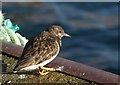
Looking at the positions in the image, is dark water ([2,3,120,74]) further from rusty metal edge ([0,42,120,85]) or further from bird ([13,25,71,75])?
bird ([13,25,71,75])

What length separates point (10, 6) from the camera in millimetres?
9977

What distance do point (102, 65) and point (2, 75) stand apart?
4.39m

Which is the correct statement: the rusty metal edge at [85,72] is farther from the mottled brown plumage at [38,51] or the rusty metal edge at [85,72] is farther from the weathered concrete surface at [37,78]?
the mottled brown plumage at [38,51]

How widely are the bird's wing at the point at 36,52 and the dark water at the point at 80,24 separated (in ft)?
13.9

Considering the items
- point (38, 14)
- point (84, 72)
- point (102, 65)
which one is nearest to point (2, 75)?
point (84, 72)

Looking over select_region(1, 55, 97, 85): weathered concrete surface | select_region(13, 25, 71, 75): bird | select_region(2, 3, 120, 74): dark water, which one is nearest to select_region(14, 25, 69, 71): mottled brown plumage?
select_region(13, 25, 71, 75): bird

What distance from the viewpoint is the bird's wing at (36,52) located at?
385 centimetres

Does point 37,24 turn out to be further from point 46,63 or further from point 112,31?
point 46,63

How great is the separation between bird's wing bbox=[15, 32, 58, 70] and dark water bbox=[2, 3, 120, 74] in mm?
4233

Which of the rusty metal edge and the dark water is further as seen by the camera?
the dark water

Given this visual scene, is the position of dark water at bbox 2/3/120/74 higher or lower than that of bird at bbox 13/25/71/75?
higher

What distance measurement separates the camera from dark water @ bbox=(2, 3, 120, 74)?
8.66m

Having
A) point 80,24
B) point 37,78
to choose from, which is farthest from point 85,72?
point 80,24

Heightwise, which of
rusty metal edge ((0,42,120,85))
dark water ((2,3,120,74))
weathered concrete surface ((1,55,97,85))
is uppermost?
dark water ((2,3,120,74))
